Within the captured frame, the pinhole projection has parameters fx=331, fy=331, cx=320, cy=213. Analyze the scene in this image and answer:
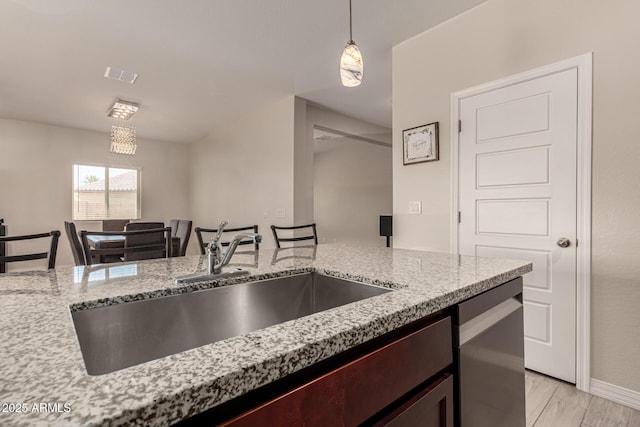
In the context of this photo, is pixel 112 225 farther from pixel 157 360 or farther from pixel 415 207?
pixel 157 360

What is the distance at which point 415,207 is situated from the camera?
2850 millimetres

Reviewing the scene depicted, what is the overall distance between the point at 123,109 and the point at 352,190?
13.4 feet

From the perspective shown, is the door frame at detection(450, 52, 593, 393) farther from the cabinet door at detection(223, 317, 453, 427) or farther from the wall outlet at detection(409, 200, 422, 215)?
the cabinet door at detection(223, 317, 453, 427)

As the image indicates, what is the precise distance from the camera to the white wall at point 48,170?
210 inches

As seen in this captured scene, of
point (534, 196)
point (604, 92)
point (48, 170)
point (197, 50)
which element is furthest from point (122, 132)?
point (604, 92)

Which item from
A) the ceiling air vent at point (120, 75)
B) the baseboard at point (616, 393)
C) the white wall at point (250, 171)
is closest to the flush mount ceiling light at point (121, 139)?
the ceiling air vent at point (120, 75)

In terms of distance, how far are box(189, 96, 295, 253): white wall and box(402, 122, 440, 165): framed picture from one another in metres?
1.80

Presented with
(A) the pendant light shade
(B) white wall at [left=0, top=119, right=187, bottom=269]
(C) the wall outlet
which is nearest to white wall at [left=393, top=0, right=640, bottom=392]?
(C) the wall outlet

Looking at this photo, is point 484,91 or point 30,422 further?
point 484,91

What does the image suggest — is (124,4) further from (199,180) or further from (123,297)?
(199,180)

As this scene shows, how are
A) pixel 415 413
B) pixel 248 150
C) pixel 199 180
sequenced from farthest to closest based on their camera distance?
1. pixel 199 180
2. pixel 248 150
3. pixel 415 413

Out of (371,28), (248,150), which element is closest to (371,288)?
(371,28)

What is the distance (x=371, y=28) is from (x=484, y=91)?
106cm

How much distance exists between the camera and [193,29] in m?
2.74
